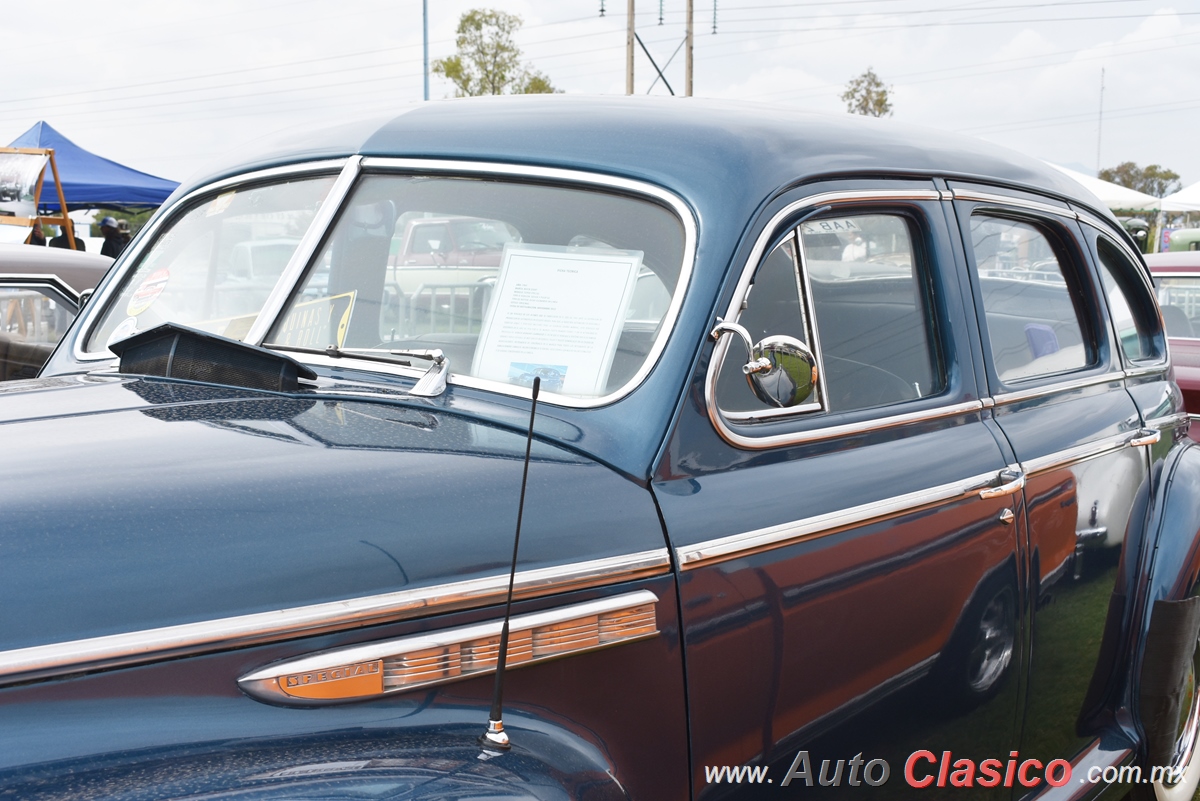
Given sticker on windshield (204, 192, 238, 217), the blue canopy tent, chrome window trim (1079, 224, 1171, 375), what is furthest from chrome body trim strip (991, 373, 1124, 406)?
the blue canopy tent

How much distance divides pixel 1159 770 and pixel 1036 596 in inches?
41.1

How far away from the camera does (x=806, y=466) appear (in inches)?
74.9

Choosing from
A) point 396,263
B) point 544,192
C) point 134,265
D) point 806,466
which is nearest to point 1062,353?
point 806,466

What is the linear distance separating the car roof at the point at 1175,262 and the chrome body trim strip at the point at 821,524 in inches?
211

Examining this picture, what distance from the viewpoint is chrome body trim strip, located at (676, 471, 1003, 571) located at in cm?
163

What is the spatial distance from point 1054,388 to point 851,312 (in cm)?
71

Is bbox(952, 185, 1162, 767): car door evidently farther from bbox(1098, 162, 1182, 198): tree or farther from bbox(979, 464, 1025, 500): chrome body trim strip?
bbox(1098, 162, 1182, 198): tree

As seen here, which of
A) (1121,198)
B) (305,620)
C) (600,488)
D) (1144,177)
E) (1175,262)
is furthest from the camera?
(1144,177)

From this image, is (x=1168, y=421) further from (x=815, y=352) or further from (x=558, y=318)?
(x=558, y=318)

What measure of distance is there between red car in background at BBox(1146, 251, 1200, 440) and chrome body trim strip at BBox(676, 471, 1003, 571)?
444cm

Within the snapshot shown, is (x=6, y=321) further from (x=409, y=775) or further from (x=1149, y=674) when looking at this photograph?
(x=1149, y=674)

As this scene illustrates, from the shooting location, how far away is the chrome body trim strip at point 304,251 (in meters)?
2.11

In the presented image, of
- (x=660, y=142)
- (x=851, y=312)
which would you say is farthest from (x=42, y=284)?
(x=851, y=312)

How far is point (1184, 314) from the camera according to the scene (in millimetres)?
6551
